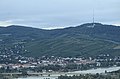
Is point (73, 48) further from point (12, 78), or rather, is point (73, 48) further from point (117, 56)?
point (12, 78)

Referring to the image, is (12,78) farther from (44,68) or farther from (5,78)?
(44,68)

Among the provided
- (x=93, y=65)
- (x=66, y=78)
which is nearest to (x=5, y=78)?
(x=66, y=78)

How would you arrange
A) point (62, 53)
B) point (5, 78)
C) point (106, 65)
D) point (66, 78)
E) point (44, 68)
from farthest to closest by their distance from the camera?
point (62, 53)
point (106, 65)
point (44, 68)
point (5, 78)
point (66, 78)

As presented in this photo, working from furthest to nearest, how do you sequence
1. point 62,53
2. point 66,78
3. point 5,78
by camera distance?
point 62,53 < point 5,78 < point 66,78

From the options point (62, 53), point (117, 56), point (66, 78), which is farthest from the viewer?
point (62, 53)

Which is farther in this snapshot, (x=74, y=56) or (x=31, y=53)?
(x=31, y=53)

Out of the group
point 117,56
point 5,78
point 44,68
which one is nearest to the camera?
point 5,78

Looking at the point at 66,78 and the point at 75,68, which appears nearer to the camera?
the point at 66,78

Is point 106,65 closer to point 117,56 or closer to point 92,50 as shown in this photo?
point 117,56

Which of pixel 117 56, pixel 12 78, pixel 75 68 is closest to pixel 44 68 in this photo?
pixel 75 68
